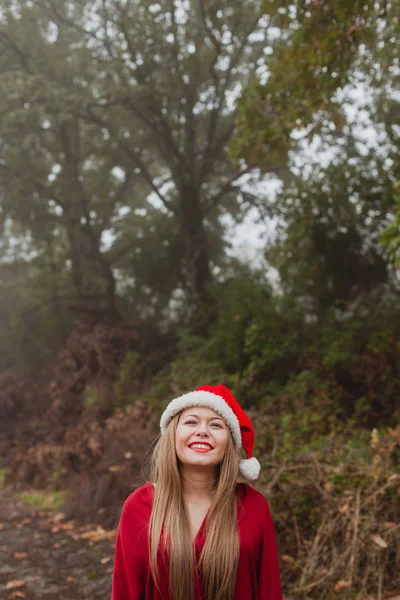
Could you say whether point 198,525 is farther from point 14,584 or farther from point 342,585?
point 14,584

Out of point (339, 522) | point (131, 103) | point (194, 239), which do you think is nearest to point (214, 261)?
point (194, 239)

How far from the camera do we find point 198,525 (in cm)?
240

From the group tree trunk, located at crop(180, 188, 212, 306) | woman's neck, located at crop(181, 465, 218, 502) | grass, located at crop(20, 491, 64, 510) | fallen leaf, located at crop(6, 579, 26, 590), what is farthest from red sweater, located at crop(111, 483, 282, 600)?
tree trunk, located at crop(180, 188, 212, 306)

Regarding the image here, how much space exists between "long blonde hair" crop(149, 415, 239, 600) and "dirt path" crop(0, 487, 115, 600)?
112 inches

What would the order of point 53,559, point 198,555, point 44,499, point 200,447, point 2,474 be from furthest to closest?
point 2,474
point 44,499
point 53,559
point 200,447
point 198,555

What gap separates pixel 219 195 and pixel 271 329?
494 cm

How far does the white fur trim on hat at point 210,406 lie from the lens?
256 centimetres

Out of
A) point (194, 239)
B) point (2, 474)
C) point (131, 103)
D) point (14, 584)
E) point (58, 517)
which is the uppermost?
point (131, 103)

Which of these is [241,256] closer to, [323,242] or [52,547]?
[323,242]

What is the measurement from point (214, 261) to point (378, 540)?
12357mm

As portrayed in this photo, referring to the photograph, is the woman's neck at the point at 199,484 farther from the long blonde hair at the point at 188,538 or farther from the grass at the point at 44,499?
the grass at the point at 44,499

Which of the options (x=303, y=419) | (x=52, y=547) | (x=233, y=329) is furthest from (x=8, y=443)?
(x=303, y=419)

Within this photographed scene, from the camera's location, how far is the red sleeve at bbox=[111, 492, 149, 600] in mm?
2340

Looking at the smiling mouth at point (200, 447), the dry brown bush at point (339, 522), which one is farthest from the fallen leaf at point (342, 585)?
the smiling mouth at point (200, 447)
